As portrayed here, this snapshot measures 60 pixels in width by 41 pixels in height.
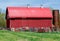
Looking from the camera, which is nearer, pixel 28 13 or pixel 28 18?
pixel 28 18

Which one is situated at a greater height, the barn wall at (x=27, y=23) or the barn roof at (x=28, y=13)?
the barn roof at (x=28, y=13)

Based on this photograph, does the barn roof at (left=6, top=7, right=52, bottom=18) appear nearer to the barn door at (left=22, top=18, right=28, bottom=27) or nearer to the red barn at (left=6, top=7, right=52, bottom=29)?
the red barn at (left=6, top=7, right=52, bottom=29)

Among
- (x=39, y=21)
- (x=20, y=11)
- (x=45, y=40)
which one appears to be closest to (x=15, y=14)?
(x=20, y=11)

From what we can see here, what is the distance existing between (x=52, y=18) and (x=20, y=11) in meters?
7.05

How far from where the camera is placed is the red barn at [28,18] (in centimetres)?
4234

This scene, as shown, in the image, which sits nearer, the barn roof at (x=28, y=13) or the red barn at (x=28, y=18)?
the red barn at (x=28, y=18)

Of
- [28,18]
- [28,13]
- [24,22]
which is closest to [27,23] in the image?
[24,22]

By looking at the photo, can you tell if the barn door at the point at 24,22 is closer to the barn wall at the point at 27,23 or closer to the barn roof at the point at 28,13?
the barn wall at the point at 27,23

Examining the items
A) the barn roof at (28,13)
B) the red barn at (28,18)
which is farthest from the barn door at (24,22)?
the barn roof at (28,13)

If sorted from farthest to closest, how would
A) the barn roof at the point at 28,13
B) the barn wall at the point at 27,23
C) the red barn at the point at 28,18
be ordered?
the barn roof at the point at 28,13 → the red barn at the point at 28,18 → the barn wall at the point at 27,23

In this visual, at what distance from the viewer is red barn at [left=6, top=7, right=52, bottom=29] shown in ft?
139

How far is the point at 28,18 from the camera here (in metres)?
42.9

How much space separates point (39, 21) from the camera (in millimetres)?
43000

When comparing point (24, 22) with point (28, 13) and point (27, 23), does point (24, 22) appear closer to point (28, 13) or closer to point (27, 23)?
point (27, 23)
